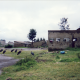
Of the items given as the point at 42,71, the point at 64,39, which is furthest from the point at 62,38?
the point at 42,71

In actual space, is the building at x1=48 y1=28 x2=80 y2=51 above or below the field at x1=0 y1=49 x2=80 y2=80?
above

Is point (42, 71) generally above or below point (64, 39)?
below

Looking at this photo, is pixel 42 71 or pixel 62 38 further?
pixel 62 38

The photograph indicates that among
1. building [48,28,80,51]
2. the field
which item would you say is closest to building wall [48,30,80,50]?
building [48,28,80,51]

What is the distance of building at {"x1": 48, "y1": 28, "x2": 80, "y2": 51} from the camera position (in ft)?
75.5

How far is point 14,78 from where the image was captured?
18.2 feet

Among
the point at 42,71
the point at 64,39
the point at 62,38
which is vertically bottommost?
the point at 42,71

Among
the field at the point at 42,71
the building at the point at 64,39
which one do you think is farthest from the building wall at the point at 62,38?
the field at the point at 42,71

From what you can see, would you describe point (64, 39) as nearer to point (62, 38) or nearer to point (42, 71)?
point (62, 38)

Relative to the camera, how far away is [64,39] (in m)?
23.2

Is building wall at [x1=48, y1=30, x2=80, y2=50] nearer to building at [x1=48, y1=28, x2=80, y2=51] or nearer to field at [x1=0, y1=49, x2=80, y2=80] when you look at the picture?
building at [x1=48, y1=28, x2=80, y2=51]

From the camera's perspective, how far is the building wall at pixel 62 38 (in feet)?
75.5

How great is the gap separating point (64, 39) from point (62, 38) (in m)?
0.50

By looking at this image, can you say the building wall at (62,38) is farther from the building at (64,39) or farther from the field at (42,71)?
the field at (42,71)
